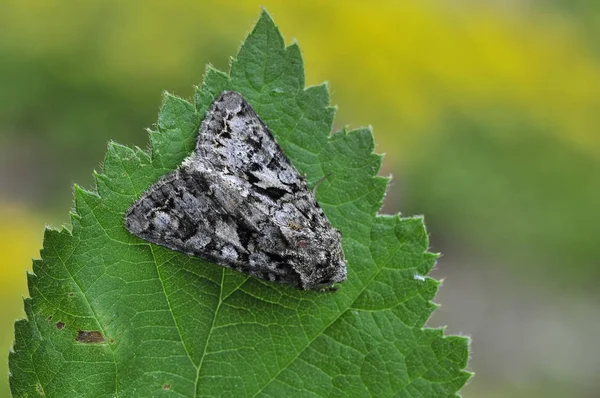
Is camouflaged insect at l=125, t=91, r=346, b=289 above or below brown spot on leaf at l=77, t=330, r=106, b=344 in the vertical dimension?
above

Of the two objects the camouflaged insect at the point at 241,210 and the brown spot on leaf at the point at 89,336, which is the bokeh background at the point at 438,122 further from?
the brown spot on leaf at the point at 89,336

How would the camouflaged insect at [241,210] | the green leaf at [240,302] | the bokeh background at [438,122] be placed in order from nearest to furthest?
the green leaf at [240,302] < the camouflaged insect at [241,210] < the bokeh background at [438,122]

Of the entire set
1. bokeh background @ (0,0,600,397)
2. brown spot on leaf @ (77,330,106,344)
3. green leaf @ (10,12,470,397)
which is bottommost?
brown spot on leaf @ (77,330,106,344)

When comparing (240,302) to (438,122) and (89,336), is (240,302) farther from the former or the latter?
(438,122)

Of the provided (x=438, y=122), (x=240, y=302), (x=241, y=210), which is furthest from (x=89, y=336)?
(x=438, y=122)

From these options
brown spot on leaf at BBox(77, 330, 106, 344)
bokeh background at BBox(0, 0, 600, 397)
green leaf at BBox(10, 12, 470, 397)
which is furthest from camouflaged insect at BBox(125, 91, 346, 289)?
bokeh background at BBox(0, 0, 600, 397)

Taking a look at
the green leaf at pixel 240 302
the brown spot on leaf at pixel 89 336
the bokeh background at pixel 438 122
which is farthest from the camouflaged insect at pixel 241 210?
the bokeh background at pixel 438 122

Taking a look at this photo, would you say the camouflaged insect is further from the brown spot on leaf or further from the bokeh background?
the bokeh background
